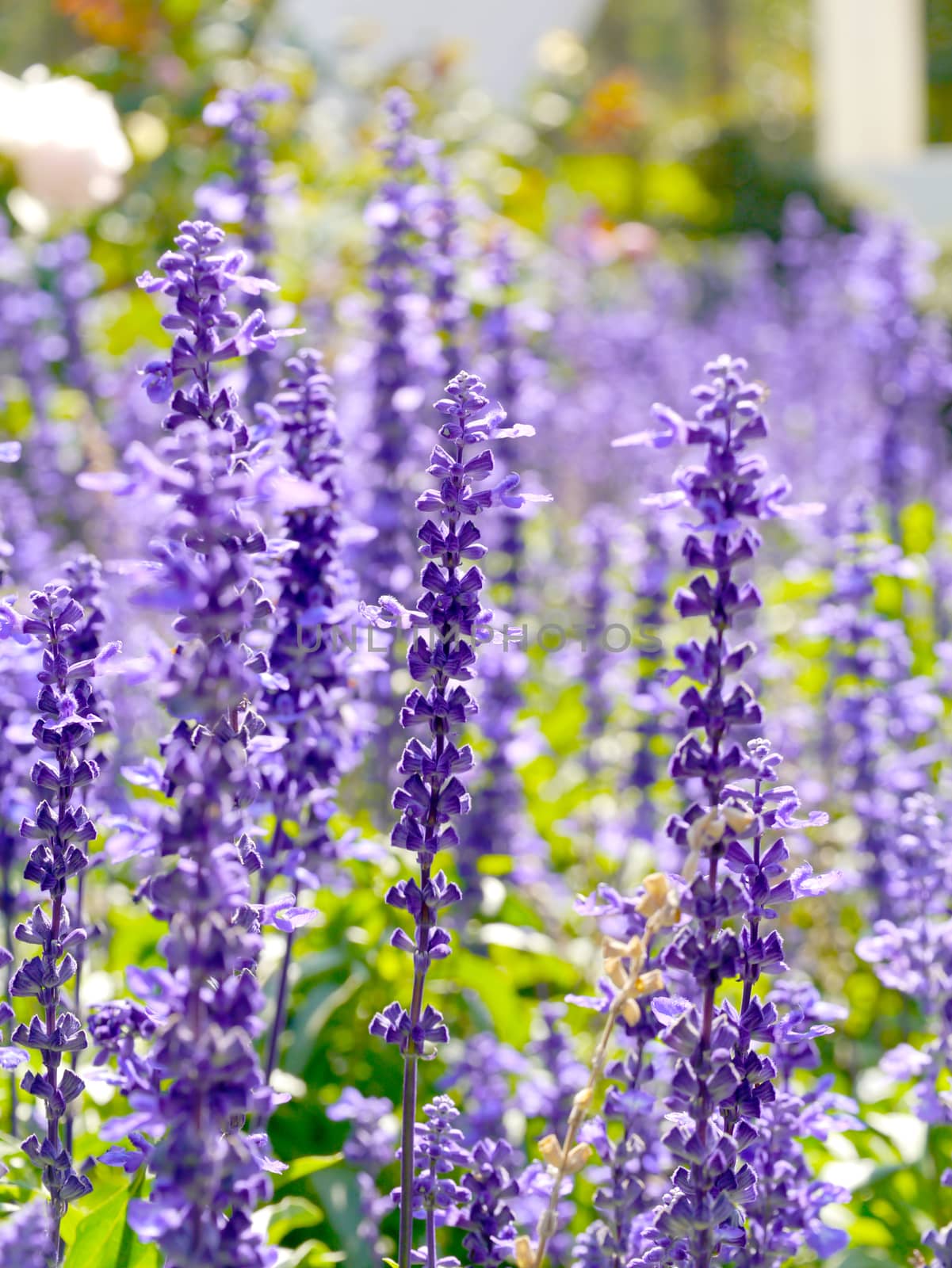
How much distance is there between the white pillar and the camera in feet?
67.4

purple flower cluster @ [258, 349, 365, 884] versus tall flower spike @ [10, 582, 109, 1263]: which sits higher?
purple flower cluster @ [258, 349, 365, 884]

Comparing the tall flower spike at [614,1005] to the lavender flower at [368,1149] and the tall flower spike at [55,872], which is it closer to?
the tall flower spike at [55,872]

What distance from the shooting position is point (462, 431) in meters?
1.91

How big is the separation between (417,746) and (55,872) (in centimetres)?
55

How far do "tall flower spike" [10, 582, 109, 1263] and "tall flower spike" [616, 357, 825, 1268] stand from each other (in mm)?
821

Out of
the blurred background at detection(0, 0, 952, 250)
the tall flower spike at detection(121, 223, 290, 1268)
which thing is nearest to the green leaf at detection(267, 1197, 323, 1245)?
the tall flower spike at detection(121, 223, 290, 1268)

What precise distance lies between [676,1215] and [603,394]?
274 inches

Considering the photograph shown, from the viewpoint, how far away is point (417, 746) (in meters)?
1.89

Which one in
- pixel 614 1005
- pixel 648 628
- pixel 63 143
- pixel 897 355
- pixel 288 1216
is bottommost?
pixel 288 1216

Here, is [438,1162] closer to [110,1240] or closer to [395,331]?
[110,1240]

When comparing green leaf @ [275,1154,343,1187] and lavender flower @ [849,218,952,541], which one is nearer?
green leaf @ [275,1154,343,1187]

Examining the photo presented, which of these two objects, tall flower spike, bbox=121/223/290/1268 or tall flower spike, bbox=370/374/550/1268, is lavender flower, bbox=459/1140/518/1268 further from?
tall flower spike, bbox=121/223/290/1268

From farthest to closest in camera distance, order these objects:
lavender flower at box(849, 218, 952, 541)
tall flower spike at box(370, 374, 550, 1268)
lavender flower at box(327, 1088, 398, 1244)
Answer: lavender flower at box(849, 218, 952, 541), lavender flower at box(327, 1088, 398, 1244), tall flower spike at box(370, 374, 550, 1268)

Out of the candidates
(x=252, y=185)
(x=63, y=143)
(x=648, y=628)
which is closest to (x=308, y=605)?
(x=252, y=185)
